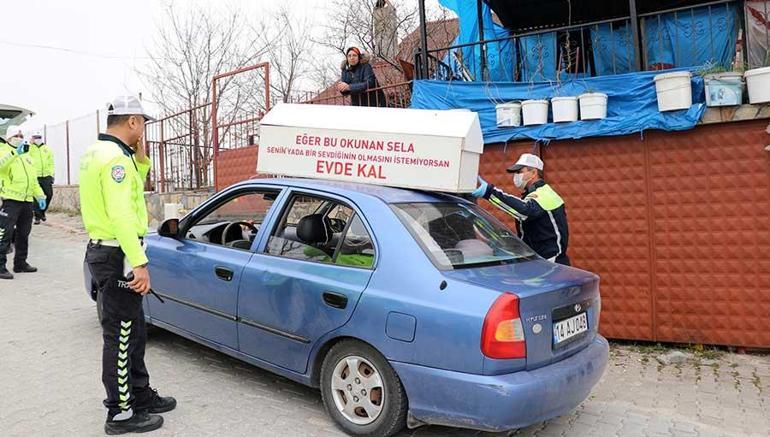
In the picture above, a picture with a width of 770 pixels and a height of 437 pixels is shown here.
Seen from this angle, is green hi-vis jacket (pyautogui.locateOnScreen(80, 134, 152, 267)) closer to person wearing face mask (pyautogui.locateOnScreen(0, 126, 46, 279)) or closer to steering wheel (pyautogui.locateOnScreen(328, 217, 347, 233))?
steering wheel (pyautogui.locateOnScreen(328, 217, 347, 233))

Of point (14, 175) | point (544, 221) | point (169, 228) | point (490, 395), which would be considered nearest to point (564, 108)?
point (544, 221)

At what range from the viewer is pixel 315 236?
145 inches

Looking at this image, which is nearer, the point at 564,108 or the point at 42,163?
the point at 564,108

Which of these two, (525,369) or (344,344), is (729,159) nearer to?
(525,369)

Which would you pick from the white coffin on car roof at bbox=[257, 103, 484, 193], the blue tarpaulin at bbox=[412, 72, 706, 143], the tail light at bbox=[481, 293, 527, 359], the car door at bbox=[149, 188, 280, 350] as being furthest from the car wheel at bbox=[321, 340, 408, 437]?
the blue tarpaulin at bbox=[412, 72, 706, 143]

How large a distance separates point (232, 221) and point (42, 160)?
859 centimetres

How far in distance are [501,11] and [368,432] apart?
6969 mm

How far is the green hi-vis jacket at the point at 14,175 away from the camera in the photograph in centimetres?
738

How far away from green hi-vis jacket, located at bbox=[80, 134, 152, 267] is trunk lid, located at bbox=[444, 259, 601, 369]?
1745mm

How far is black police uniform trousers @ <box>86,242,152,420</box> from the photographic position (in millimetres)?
3125

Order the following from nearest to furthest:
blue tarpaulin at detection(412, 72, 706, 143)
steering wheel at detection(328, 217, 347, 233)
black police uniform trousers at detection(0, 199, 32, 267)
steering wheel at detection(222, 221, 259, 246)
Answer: steering wheel at detection(328, 217, 347, 233), steering wheel at detection(222, 221, 259, 246), blue tarpaulin at detection(412, 72, 706, 143), black police uniform trousers at detection(0, 199, 32, 267)

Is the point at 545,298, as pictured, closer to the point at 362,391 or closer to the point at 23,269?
the point at 362,391

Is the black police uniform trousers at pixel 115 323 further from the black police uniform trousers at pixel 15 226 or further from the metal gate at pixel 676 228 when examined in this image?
the black police uniform trousers at pixel 15 226

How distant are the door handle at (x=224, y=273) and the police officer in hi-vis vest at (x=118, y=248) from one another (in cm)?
63
